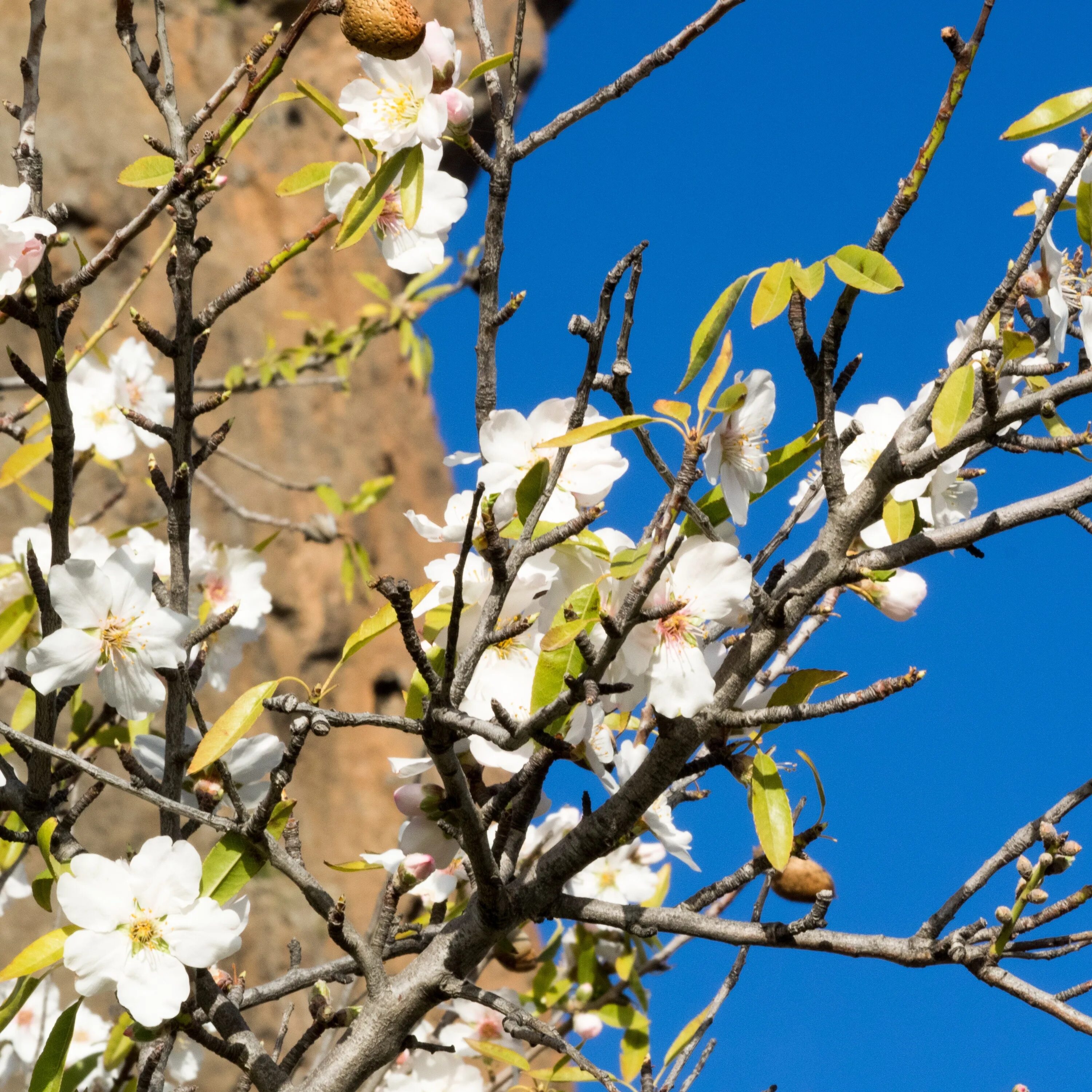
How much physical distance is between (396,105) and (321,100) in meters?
0.05

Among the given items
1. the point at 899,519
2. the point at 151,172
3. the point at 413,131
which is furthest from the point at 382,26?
the point at 899,519

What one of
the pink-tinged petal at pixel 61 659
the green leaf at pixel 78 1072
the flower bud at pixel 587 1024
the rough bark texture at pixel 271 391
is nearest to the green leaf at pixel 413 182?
the pink-tinged petal at pixel 61 659

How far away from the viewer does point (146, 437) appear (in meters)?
1.20

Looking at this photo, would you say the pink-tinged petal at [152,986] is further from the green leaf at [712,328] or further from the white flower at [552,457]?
the green leaf at [712,328]

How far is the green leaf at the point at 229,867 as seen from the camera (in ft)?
2.22

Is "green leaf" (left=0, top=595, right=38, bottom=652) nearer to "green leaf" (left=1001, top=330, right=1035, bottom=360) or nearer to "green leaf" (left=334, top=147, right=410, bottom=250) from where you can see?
"green leaf" (left=334, top=147, right=410, bottom=250)

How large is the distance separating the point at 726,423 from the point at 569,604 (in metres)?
0.13

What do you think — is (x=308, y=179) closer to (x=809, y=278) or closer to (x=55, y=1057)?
(x=809, y=278)

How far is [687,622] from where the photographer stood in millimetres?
586

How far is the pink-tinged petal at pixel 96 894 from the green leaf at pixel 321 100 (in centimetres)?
49

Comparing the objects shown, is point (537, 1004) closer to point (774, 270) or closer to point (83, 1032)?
point (83, 1032)

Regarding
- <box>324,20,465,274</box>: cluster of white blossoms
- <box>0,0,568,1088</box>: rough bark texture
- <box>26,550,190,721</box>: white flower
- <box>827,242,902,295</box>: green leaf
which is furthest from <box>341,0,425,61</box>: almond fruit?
<box>0,0,568,1088</box>: rough bark texture

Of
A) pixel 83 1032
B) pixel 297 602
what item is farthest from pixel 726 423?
pixel 297 602

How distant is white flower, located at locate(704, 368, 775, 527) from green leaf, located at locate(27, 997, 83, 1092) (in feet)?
1.68
